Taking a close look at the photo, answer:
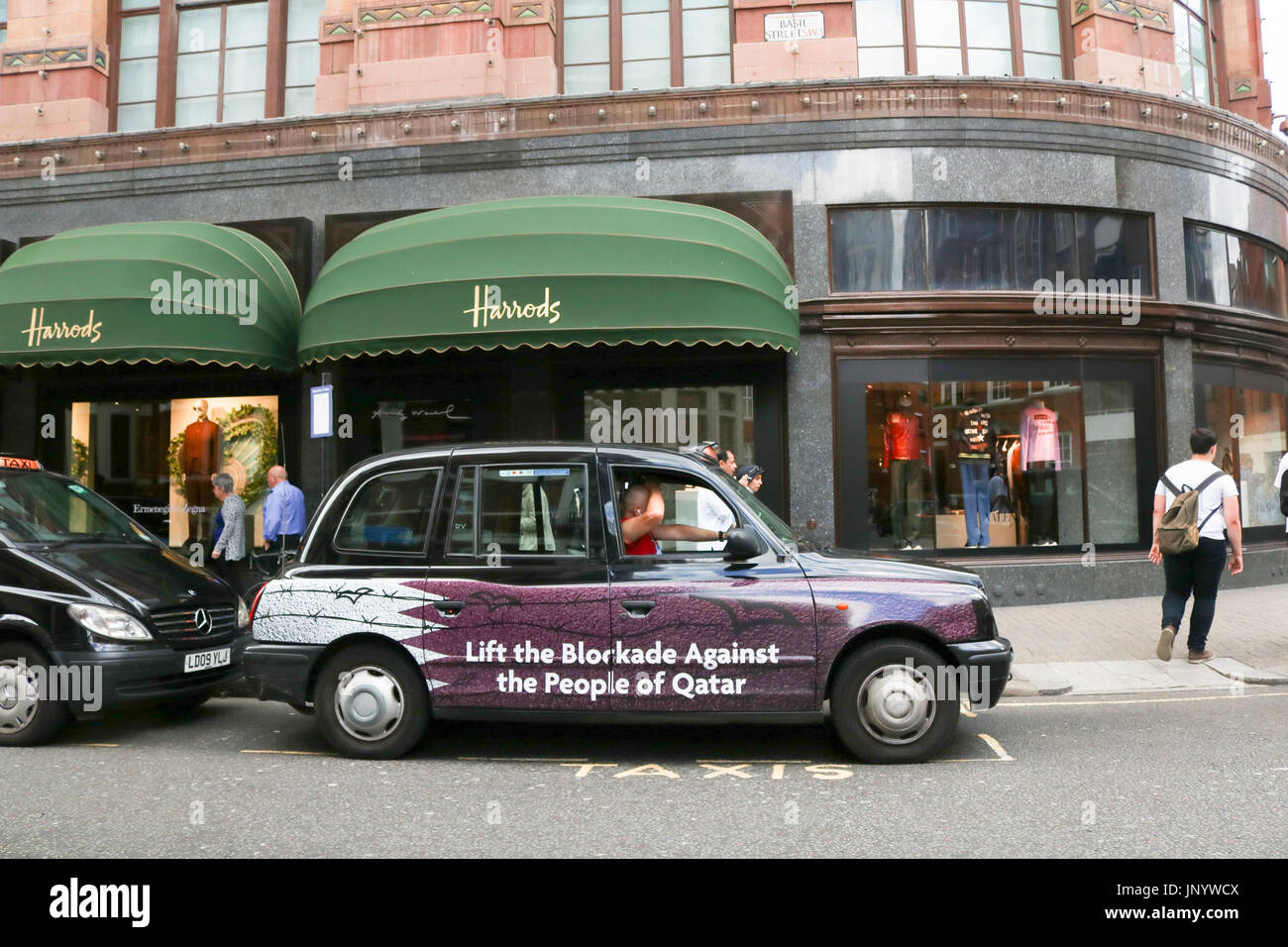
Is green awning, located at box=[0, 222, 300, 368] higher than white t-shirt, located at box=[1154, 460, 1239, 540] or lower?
higher

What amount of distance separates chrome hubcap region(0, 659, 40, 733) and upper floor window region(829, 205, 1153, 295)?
9.55 m

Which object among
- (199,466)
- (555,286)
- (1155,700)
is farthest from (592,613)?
(199,466)

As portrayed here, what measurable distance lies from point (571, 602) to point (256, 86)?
11787 millimetres

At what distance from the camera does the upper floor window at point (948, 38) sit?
1313 cm

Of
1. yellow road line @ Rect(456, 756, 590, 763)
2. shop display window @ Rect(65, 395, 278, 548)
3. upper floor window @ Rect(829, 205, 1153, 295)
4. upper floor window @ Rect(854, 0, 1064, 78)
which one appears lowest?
yellow road line @ Rect(456, 756, 590, 763)

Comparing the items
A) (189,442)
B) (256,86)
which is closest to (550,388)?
(189,442)

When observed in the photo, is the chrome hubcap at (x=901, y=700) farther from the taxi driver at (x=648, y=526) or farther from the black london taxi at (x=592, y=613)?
the taxi driver at (x=648, y=526)

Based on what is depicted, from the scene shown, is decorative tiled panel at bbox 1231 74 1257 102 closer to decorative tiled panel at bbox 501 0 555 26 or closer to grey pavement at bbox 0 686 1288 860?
decorative tiled panel at bbox 501 0 555 26

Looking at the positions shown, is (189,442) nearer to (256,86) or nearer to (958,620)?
(256,86)

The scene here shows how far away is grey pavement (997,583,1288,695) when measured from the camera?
793cm

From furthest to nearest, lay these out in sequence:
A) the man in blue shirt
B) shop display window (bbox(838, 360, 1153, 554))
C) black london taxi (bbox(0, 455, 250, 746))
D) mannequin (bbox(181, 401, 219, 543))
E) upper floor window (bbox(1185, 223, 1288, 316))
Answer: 1. mannequin (bbox(181, 401, 219, 543))
2. upper floor window (bbox(1185, 223, 1288, 316))
3. shop display window (bbox(838, 360, 1153, 554))
4. the man in blue shirt
5. black london taxi (bbox(0, 455, 250, 746))

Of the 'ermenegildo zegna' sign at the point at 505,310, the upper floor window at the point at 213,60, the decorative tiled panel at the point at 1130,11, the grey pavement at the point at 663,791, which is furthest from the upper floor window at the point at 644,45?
the grey pavement at the point at 663,791

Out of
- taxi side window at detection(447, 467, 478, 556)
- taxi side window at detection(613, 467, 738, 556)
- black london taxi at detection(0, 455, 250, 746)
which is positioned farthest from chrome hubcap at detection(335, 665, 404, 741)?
taxi side window at detection(613, 467, 738, 556)

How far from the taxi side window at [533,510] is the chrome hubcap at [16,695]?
3104 mm
